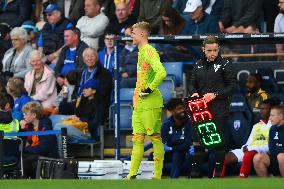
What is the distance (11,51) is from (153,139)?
7359 millimetres

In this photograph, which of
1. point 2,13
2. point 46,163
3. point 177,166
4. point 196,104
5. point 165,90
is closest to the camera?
point 196,104

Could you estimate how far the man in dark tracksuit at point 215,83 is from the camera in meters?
15.9

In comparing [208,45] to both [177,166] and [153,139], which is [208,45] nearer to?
[153,139]

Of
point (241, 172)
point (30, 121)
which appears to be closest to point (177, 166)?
point (241, 172)

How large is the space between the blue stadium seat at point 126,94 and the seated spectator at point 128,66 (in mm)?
194

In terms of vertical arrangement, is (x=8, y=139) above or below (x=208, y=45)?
below

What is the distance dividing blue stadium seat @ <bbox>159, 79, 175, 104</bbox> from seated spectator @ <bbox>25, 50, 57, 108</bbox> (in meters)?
2.23

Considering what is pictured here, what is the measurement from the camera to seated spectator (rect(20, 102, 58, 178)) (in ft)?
61.7

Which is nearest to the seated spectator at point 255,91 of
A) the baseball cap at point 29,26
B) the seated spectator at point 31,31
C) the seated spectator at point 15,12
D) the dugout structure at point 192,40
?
the dugout structure at point 192,40

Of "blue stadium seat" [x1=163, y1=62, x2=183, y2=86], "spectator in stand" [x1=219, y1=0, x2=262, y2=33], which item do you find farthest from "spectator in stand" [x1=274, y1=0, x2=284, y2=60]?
"blue stadium seat" [x1=163, y1=62, x2=183, y2=86]

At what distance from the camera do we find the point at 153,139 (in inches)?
635

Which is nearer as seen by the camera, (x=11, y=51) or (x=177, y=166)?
(x=177, y=166)

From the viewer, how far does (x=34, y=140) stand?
62.9 feet

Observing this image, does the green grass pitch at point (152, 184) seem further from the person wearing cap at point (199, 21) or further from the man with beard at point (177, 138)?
the person wearing cap at point (199, 21)
